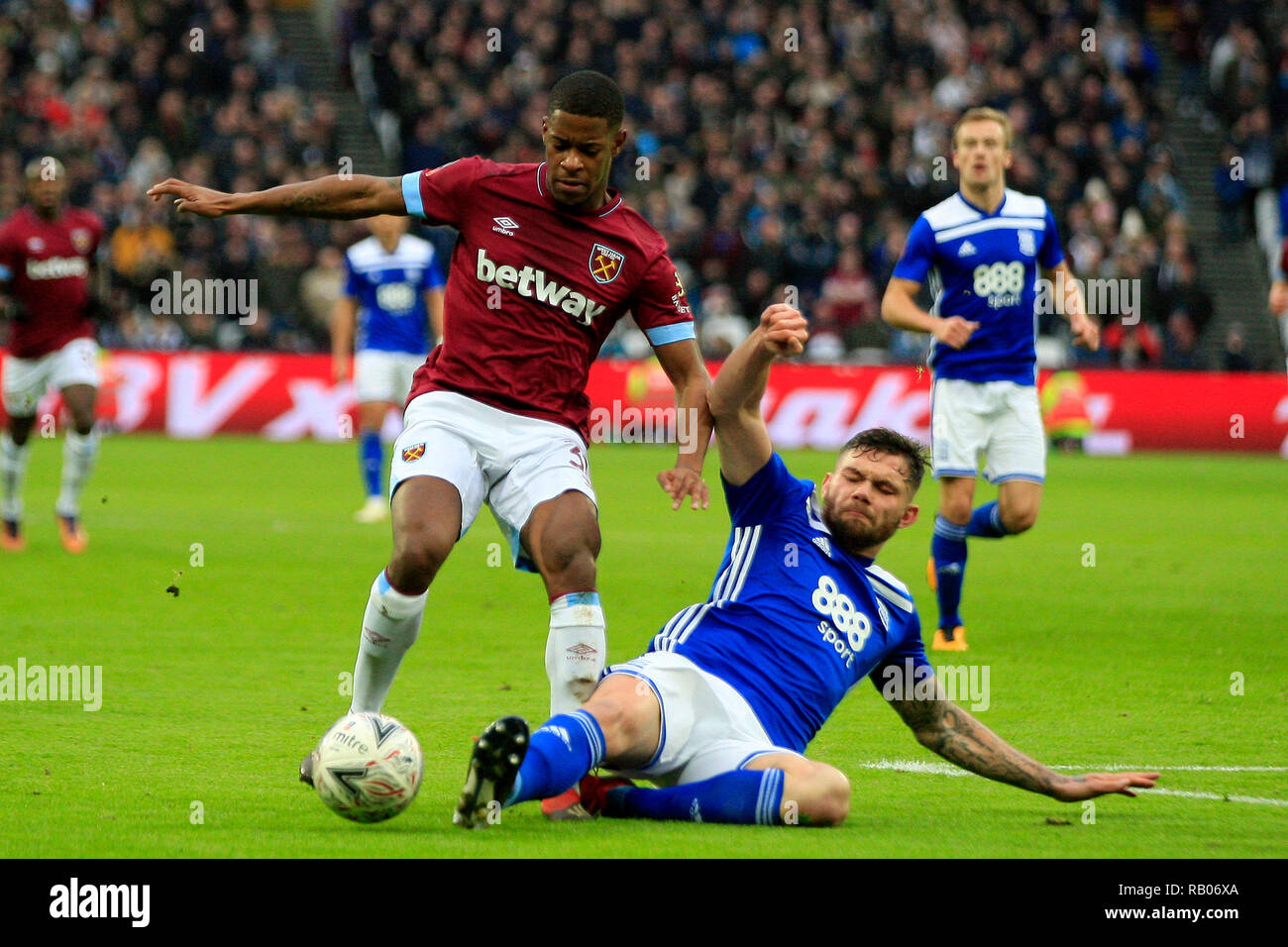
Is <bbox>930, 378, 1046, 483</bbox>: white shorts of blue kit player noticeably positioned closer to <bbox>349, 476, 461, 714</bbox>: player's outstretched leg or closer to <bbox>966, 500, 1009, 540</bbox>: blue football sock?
<bbox>966, 500, 1009, 540</bbox>: blue football sock

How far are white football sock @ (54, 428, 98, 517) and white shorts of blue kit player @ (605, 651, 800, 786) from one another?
7915mm

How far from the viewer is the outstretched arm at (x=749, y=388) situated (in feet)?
16.6

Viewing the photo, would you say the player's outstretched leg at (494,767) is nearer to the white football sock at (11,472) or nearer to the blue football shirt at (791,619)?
the blue football shirt at (791,619)

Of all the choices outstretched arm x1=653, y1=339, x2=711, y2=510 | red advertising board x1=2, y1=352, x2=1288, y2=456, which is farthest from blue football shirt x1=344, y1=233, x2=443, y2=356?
outstretched arm x1=653, y1=339, x2=711, y2=510

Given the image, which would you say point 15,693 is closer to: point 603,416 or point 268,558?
point 268,558

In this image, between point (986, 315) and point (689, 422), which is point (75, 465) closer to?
point (986, 315)

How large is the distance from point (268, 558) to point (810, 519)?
23.4ft

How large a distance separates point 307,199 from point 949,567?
4.36 meters

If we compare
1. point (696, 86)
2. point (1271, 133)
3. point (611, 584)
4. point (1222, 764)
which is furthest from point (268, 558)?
point (1271, 133)

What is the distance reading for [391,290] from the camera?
15031 millimetres

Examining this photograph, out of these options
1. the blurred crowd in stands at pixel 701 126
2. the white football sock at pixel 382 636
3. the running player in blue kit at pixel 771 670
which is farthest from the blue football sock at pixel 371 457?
the blurred crowd in stands at pixel 701 126

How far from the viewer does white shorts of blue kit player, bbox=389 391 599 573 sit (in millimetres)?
5793

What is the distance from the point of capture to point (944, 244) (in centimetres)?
934

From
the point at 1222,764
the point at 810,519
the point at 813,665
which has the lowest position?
the point at 1222,764
